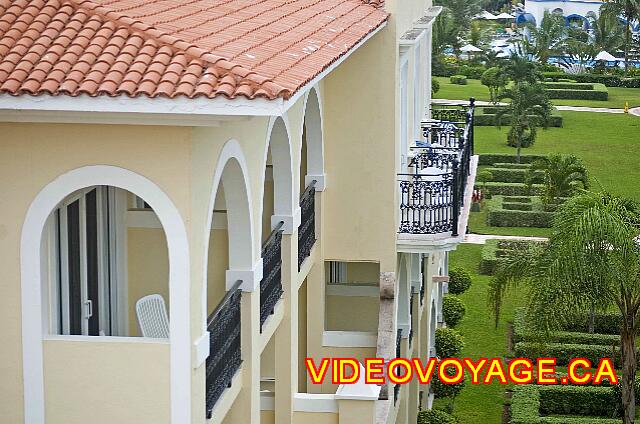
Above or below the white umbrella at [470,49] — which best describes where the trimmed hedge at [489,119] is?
below

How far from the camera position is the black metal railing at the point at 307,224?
52.5 feet

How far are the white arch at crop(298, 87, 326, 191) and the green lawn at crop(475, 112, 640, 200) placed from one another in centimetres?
2923

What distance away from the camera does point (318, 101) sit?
54.7 ft

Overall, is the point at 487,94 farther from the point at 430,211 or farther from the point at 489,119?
the point at 430,211

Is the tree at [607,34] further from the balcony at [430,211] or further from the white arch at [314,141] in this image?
the white arch at [314,141]

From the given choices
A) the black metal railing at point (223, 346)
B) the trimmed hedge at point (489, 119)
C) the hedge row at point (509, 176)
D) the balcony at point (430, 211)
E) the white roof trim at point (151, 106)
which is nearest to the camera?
the white roof trim at point (151, 106)

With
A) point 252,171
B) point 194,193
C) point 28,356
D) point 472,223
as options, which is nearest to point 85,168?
point 194,193

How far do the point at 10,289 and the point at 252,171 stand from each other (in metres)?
2.84

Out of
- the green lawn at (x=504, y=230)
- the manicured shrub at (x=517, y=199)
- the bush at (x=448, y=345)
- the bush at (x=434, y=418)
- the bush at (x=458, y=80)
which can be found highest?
the bush at (x=458, y=80)

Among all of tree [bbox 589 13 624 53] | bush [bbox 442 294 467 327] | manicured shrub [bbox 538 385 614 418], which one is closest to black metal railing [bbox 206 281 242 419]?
manicured shrub [bbox 538 385 614 418]

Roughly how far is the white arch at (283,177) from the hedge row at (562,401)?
33.1 ft

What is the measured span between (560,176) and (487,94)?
91.4ft

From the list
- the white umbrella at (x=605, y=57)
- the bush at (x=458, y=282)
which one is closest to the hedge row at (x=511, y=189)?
the bush at (x=458, y=282)

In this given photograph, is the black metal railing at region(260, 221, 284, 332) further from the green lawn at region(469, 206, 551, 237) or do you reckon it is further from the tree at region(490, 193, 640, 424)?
the green lawn at region(469, 206, 551, 237)
